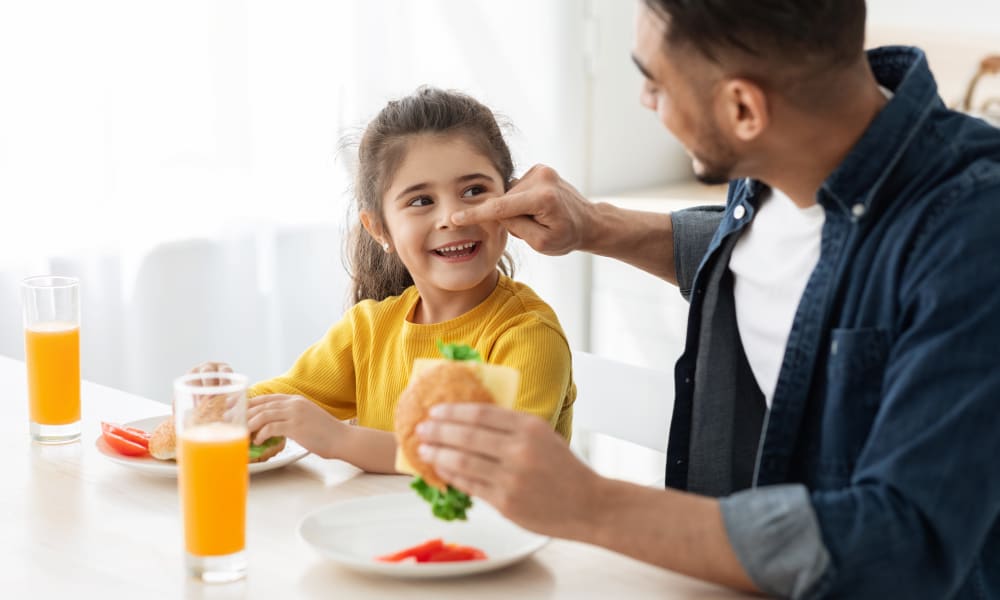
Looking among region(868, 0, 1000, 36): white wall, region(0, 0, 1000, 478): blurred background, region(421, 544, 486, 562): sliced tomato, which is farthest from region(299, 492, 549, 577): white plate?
region(868, 0, 1000, 36): white wall

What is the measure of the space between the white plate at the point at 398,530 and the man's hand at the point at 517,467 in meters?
0.08

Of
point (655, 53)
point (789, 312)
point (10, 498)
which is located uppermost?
point (655, 53)

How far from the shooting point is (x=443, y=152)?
5.68ft

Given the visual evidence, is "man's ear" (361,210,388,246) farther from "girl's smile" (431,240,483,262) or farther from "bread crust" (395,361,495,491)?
"bread crust" (395,361,495,491)

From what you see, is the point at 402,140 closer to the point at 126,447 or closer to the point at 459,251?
the point at 459,251

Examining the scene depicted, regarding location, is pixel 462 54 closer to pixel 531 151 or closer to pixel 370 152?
pixel 531 151

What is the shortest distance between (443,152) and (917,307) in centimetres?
82

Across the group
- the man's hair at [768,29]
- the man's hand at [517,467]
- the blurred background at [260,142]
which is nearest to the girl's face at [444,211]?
the man's hair at [768,29]

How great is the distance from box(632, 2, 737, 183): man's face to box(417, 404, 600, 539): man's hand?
0.38 meters

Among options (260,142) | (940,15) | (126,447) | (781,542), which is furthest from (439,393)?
(940,15)

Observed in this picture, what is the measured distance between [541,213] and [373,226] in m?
0.32

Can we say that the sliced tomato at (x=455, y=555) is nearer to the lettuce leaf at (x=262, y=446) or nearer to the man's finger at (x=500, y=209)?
the lettuce leaf at (x=262, y=446)

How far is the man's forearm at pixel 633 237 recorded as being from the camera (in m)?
1.75

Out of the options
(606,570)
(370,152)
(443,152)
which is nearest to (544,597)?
(606,570)
